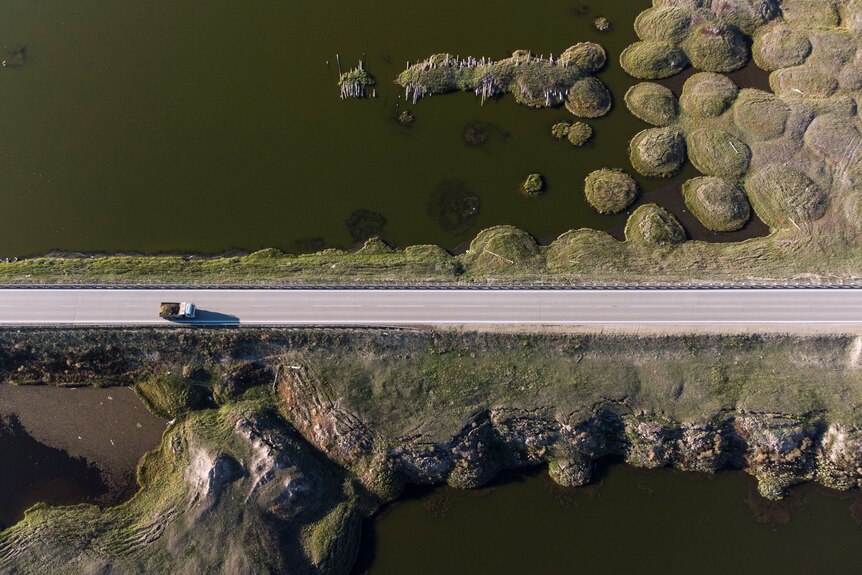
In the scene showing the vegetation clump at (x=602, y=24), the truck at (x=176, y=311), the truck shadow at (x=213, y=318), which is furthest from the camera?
the vegetation clump at (x=602, y=24)

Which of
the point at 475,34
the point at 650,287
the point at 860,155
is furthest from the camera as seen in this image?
the point at 475,34

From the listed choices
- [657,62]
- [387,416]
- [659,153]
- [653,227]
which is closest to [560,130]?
[659,153]

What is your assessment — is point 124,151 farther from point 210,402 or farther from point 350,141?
point 210,402

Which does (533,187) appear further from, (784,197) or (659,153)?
(784,197)

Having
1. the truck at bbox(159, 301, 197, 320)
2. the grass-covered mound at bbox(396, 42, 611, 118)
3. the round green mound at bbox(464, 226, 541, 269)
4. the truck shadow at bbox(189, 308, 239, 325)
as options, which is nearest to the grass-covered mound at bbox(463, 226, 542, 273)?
the round green mound at bbox(464, 226, 541, 269)

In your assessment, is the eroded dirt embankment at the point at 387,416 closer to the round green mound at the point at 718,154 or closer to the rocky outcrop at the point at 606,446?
the rocky outcrop at the point at 606,446

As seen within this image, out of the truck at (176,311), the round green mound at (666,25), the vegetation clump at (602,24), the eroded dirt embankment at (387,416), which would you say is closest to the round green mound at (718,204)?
the eroded dirt embankment at (387,416)

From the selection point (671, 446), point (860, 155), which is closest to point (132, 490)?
point (671, 446)
